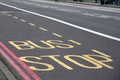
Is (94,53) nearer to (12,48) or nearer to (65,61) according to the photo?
(65,61)

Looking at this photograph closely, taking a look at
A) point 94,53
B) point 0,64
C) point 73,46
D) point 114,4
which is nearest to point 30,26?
point 73,46

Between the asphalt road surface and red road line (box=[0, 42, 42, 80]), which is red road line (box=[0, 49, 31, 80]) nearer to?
the asphalt road surface

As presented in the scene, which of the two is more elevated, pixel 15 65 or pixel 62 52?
pixel 15 65

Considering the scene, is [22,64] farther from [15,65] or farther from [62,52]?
[62,52]

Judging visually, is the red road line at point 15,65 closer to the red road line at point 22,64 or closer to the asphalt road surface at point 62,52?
the asphalt road surface at point 62,52

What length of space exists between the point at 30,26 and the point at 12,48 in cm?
656

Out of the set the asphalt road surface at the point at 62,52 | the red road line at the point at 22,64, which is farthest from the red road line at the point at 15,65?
the red road line at the point at 22,64

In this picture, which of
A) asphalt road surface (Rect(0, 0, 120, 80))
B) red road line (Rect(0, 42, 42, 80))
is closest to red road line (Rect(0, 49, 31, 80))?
asphalt road surface (Rect(0, 0, 120, 80))

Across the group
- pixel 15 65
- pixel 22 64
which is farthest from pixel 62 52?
pixel 15 65

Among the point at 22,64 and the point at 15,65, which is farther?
the point at 22,64

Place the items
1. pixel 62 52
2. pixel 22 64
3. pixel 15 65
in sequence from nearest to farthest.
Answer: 1. pixel 15 65
2. pixel 22 64
3. pixel 62 52

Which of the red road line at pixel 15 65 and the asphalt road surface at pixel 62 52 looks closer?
the red road line at pixel 15 65

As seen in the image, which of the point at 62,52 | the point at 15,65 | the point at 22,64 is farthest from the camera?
the point at 62,52

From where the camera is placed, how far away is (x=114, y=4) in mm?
40969
